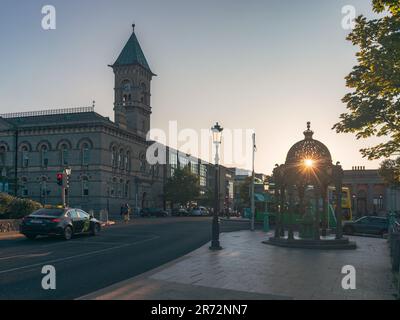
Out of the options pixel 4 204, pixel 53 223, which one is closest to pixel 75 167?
pixel 4 204

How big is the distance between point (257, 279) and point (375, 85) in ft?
22.4

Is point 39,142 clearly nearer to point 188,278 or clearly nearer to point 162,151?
point 162,151

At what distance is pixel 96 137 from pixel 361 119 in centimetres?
4338

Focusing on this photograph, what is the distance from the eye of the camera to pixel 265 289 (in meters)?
8.66

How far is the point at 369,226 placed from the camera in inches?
1106

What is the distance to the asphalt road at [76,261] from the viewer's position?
8812mm

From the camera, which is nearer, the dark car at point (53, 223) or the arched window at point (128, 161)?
the dark car at point (53, 223)

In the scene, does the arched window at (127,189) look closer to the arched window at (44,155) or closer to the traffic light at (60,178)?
the arched window at (44,155)

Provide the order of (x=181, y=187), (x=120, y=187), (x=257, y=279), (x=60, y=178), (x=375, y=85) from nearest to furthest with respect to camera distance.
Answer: (x=257, y=279), (x=375, y=85), (x=60, y=178), (x=120, y=187), (x=181, y=187)

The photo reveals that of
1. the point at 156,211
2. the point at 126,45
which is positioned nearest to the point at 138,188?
the point at 156,211

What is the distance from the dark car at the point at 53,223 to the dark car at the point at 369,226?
1728 cm

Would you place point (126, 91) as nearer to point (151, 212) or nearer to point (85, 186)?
point (85, 186)

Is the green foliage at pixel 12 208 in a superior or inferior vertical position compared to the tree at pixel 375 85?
inferior

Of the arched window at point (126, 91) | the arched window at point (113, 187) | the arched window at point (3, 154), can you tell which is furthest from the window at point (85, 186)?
the arched window at point (126, 91)
